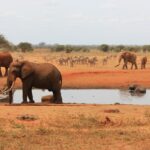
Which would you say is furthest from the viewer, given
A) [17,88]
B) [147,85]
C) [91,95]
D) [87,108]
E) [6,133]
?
[147,85]

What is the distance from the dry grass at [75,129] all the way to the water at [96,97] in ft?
19.4

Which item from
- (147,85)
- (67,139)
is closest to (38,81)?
(67,139)

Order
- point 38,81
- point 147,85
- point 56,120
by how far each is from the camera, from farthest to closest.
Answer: point 147,85
point 38,81
point 56,120

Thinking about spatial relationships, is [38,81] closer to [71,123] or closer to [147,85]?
[71,123]

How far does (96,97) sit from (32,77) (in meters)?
5.58

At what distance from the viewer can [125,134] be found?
11398 mm

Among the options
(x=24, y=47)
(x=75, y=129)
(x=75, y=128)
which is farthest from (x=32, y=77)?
(x=24, y=47)

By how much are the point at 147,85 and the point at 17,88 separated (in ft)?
24.6

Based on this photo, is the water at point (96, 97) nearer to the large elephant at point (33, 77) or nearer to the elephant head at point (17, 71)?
the large elephant at point (33, 77)

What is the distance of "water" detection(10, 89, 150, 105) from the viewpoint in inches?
855

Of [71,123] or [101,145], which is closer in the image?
[101,145]

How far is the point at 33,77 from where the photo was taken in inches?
731

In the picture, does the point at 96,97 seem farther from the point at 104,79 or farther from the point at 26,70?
the point at 104,79

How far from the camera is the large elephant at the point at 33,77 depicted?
1812 cm
